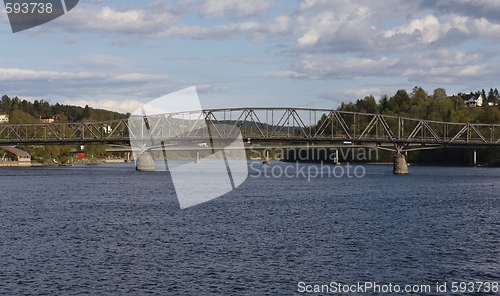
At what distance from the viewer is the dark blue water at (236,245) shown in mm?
30766

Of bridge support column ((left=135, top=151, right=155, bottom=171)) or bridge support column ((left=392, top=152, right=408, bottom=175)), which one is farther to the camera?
bridge support column ((left=135, top=151, right=155, bottom=171))

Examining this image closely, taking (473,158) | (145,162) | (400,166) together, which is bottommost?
(400,166)

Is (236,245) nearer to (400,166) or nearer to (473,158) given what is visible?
(400,166)

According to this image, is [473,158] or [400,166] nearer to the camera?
[400,166]

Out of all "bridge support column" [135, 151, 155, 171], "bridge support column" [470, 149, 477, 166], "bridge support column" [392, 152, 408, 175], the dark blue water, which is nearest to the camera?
the dark blue water

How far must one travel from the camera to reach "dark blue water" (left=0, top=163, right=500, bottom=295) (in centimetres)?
3077

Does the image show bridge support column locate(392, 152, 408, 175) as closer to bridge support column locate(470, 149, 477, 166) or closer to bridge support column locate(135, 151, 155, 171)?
bridge support column locate(470, 149, 477, 166)

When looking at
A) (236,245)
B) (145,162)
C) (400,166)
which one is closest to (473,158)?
(400,166)

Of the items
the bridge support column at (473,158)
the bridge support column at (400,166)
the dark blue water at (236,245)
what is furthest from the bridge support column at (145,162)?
the dark blue water at (236,245)

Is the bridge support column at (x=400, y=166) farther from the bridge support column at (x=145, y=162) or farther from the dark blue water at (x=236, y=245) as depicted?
the dark blue water at (x=236, y=245)

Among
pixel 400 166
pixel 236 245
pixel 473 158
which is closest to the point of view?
pixel 236 245

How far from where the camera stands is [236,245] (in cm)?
3981

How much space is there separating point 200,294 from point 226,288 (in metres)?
1.40

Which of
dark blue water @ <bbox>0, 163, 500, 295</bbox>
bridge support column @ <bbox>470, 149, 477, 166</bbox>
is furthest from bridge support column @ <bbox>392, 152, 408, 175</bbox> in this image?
dark blue water @ <bbox>0, 163, 500, 295</bbox>
